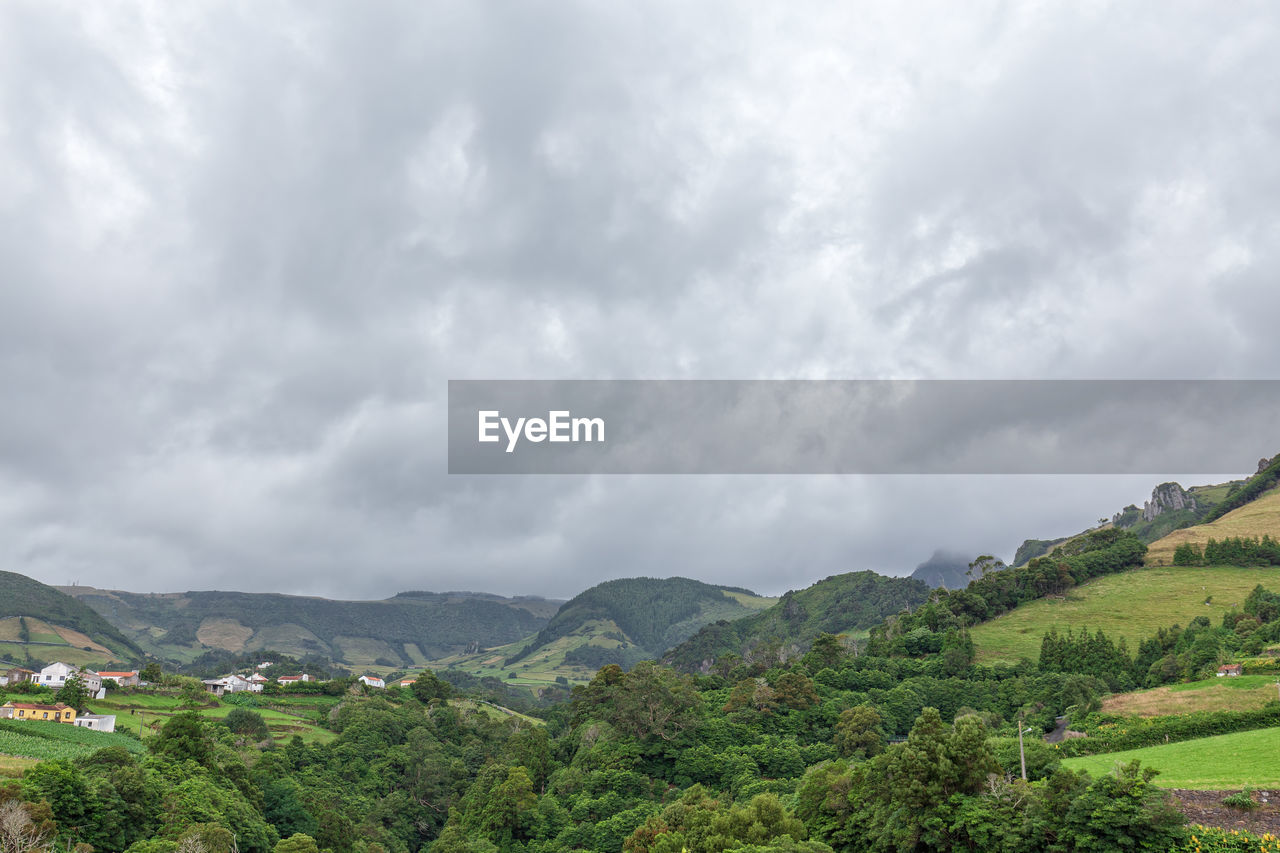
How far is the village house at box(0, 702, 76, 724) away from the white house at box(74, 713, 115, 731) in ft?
2.78

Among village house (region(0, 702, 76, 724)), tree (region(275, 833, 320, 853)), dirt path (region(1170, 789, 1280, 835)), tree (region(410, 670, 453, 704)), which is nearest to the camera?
dirt path (region(1170, 789, 1280, 835))

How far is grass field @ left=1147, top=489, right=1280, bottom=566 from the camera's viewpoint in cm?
11431

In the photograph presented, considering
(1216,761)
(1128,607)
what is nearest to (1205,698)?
(1216,761)

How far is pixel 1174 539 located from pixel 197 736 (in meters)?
135

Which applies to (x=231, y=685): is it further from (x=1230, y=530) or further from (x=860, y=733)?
(x=1230, y=530)

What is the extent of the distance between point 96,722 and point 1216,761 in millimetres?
100310

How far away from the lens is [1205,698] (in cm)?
5822

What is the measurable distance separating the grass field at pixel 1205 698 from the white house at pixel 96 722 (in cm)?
10027

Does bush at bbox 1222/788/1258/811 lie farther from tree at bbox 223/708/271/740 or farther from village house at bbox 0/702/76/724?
village house at bbox 0/702/76/724

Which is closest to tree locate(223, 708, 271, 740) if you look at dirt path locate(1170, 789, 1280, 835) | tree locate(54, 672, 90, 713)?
tree locate(54, 672, 90, 713)

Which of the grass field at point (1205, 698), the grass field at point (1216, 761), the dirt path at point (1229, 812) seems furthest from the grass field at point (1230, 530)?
the dirt path at point (1229, 812)

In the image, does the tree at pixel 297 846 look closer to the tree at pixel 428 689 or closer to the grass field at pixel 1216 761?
the grass field at pixel 1216 761

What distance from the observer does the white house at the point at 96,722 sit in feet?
268

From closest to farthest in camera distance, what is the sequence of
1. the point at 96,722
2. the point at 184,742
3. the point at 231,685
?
the point at 184,742, the point at 96,722, the point at 231,685
